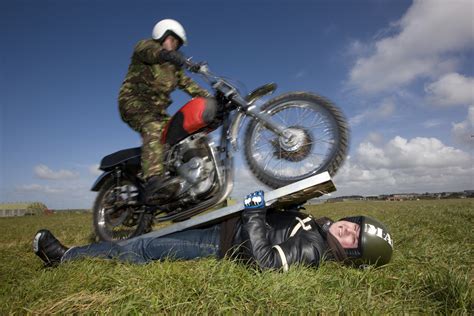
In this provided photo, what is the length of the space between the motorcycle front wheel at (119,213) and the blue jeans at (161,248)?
2.27ft

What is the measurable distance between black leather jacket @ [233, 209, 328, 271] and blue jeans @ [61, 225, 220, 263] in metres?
0.40

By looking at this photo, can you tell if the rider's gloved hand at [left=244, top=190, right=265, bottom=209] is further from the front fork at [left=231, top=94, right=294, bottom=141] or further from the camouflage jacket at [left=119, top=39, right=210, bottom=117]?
the camouflage jacket at [left=119, top=39, right=210, bottom=117]

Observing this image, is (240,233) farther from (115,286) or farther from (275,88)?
(275,88)

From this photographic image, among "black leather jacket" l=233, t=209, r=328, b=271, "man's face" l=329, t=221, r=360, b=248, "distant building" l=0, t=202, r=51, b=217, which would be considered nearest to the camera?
"black leather jacket" l=233, t=209, r=328, b=271

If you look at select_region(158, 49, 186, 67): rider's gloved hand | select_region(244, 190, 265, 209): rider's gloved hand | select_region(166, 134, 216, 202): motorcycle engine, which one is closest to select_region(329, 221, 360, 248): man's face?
select_region(244, 190, 265, 209): rider's gloved hand

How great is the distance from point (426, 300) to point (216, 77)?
3.18 metres

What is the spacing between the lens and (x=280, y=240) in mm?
3531

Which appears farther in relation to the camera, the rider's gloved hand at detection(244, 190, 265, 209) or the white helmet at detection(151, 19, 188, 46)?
the white helmet at detection(151, 19, 188, 46)

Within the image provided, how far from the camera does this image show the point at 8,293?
2.67 metres

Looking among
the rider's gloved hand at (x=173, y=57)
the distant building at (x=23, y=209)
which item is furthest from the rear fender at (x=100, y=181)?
the distant building at (x=23, y=209)

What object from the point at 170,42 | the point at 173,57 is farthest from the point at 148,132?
the point at 170,42

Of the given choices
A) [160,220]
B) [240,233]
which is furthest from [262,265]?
[160,220]

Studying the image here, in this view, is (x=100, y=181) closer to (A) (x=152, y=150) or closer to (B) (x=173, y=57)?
(A) (x=152, y=150)

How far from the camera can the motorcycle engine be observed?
12.9 ft
